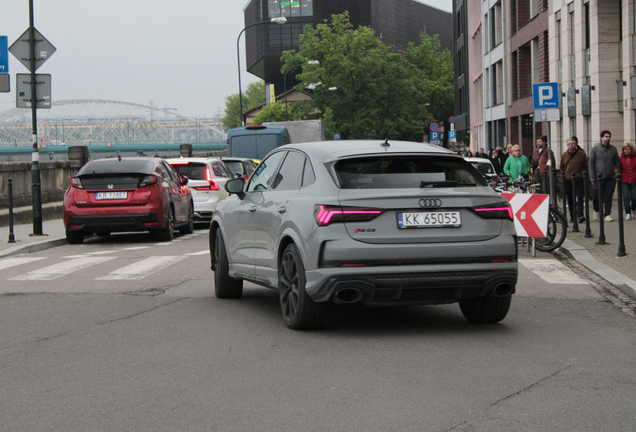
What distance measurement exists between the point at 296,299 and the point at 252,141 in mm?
25147

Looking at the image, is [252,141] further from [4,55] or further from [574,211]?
[574,211]

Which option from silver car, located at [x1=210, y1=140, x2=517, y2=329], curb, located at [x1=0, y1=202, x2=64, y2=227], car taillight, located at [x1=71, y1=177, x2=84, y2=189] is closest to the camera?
silver car, located at [x1=210, y1=140, x2=517, y2=329]

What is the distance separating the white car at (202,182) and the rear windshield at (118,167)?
3.88m

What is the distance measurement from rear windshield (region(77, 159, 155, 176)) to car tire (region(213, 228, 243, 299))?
7.49 meters

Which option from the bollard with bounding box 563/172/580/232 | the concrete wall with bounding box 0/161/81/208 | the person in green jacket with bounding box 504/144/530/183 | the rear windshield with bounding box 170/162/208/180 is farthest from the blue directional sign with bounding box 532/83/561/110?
the concrete wall with bounding box 0/161/81/208

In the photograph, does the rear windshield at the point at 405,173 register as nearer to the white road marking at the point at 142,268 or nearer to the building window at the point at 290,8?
the white road marking at the point at 142,268

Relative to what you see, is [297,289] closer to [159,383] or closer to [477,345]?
[477,345]

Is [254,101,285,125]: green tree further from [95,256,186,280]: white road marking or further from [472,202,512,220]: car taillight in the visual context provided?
[472,202,512,220]: car taillight

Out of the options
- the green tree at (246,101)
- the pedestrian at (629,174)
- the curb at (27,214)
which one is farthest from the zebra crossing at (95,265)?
the green tree at (246,101)

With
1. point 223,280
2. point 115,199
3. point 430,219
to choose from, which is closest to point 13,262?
point 115,199

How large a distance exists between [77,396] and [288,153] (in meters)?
3.53

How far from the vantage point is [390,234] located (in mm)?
6816

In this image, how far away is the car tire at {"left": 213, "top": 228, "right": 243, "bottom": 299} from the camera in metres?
9.31

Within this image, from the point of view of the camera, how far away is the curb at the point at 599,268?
380 inches
